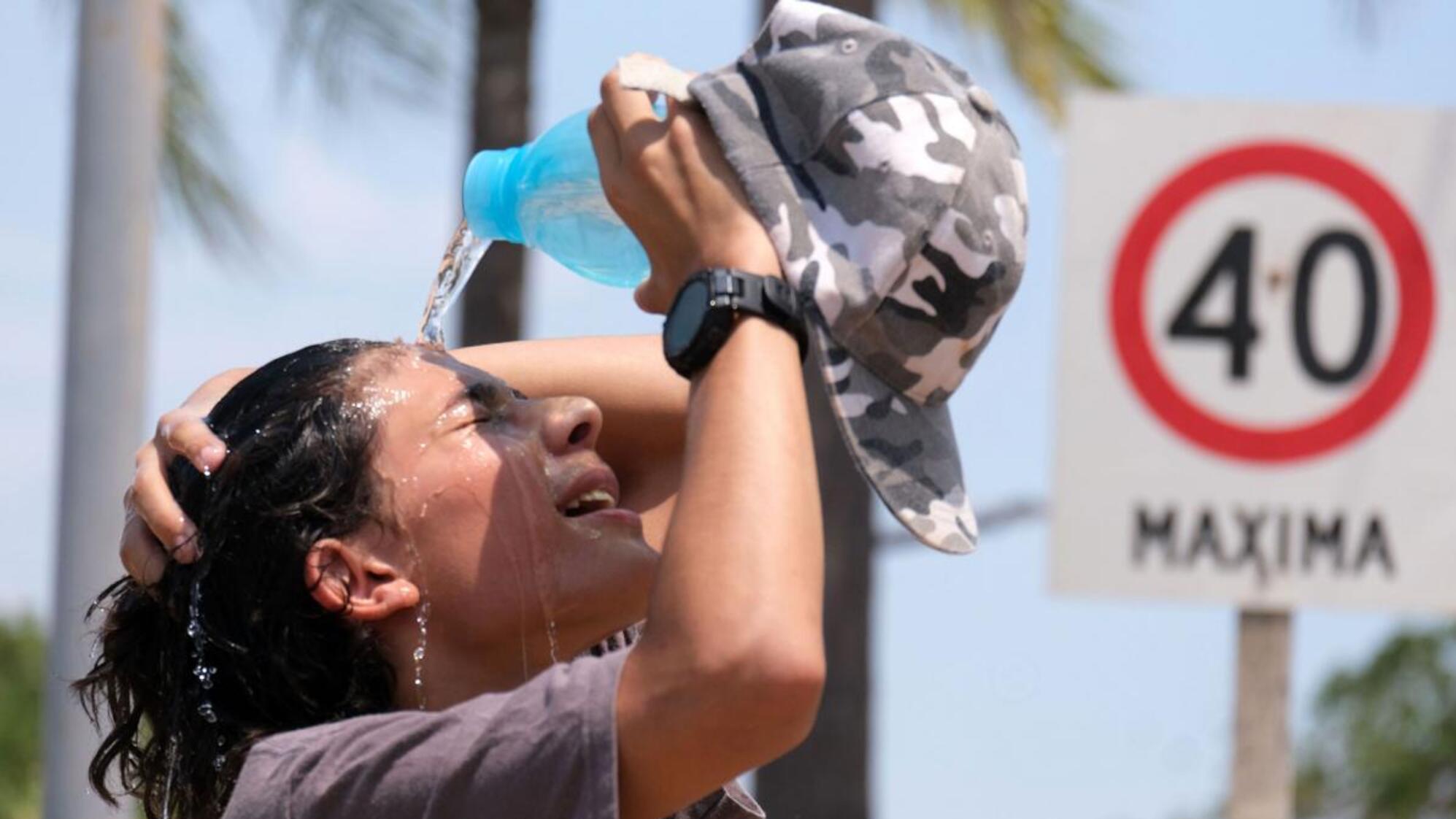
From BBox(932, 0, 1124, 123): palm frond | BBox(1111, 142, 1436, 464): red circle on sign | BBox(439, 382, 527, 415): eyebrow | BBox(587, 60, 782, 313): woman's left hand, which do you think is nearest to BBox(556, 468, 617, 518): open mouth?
BBox(439, 382, 527, 415): eyebrow

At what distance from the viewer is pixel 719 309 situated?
2338 mm

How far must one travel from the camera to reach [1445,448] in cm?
630

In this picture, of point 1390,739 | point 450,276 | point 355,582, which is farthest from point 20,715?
point 355,582

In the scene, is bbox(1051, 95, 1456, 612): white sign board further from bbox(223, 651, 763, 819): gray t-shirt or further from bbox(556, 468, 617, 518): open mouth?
bbox(223, 651, 763, 819): gray t-shirt

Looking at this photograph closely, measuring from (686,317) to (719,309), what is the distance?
0.17 feet

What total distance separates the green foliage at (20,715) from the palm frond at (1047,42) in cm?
581

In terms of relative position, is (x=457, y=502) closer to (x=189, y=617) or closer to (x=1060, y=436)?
(x=189, y=617)

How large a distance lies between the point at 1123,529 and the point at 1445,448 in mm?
856

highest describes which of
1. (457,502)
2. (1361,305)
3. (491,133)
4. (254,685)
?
(491,133)

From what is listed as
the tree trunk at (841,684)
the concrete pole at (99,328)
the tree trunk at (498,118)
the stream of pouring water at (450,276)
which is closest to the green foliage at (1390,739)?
the tree trunk at (841,684)

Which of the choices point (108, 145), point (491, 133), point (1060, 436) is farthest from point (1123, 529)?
point (491, 133)

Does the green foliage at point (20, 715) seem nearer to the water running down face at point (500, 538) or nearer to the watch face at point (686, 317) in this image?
the water running down face at point (500, 538)

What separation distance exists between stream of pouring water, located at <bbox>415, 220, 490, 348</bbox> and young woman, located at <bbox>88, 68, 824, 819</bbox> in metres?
0.14

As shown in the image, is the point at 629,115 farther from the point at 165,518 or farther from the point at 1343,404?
the point at 1343,404
